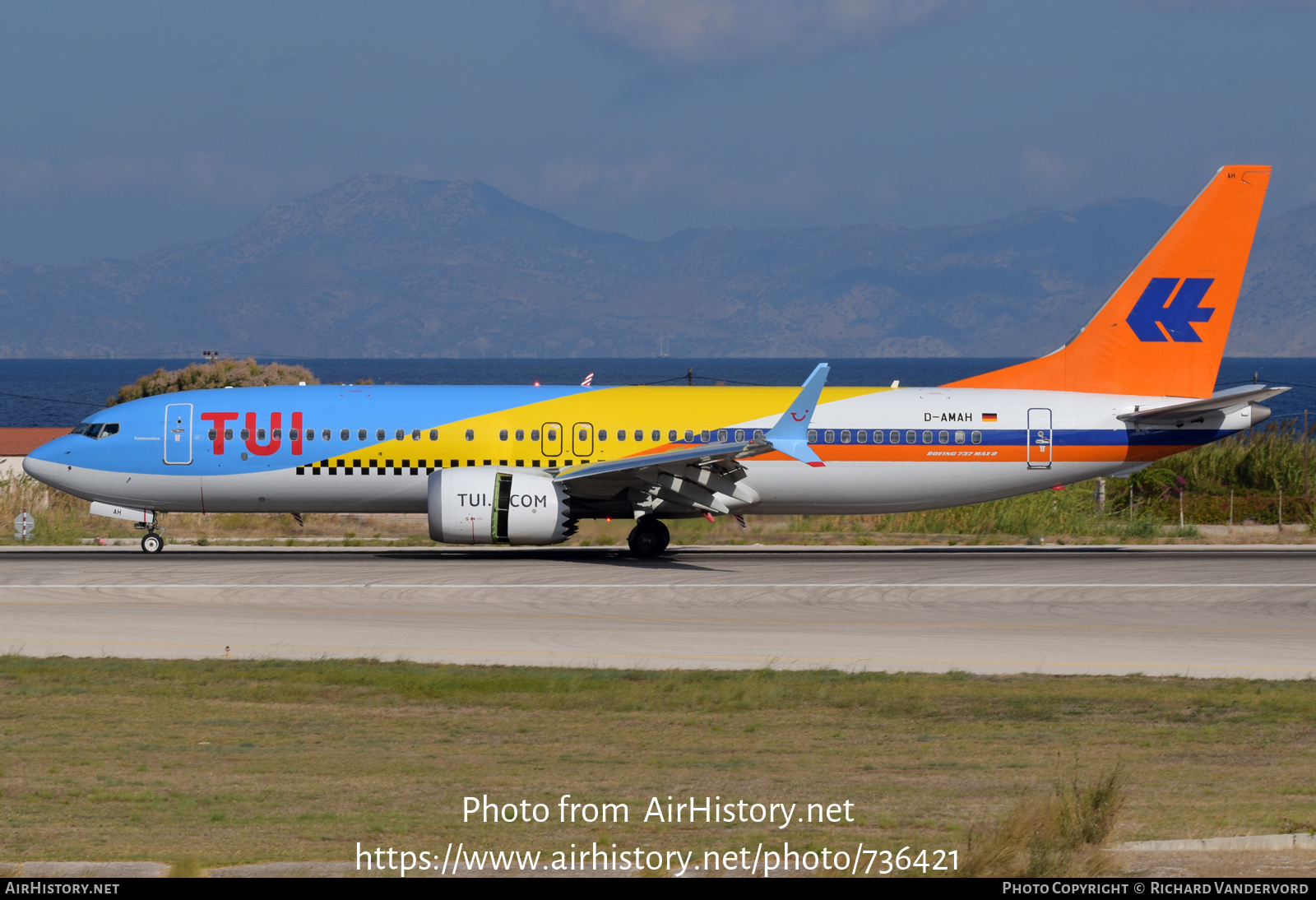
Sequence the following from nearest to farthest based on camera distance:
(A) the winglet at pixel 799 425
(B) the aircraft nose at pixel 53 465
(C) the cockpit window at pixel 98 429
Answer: (A) the winglet at pixel 799 425 < (B) the aircraft nose at pixel 53 465 < (C) the cockpit window at pixel 98 429

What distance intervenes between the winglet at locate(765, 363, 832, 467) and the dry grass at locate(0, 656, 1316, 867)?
13412 millimetres

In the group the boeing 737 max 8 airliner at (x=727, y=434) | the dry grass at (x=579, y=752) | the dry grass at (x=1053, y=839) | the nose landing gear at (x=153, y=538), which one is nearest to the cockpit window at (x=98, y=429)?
the boeing 737 max 8 airliner at (x=727, y=434)

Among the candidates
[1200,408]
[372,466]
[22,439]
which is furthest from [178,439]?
[1200,408]

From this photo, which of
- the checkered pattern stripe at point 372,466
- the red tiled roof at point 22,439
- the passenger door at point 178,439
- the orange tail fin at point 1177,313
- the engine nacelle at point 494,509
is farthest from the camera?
the red tiled roof at point 22,439

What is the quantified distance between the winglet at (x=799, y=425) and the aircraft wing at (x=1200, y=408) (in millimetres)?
8112

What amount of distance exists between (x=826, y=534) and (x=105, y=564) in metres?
19.1

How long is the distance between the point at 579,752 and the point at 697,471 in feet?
61.2

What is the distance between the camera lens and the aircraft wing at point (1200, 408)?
33.0 metres

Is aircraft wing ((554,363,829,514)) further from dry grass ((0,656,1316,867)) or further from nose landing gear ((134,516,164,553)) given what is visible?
dry grass ((0,656,1316,867))

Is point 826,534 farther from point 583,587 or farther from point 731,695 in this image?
point 731,695

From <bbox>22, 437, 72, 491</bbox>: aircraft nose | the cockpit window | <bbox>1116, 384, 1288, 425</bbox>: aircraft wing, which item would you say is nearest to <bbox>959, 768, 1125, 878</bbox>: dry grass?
<bbox>1116, 384, 1288, 425</bbox>: aircraft wing

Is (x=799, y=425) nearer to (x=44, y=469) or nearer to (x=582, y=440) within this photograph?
(x=582, y=440)

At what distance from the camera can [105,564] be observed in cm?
3145

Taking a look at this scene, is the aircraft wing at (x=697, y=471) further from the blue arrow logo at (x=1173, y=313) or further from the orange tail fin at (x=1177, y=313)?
the blue arrow logo at (x=1173, y=313)
